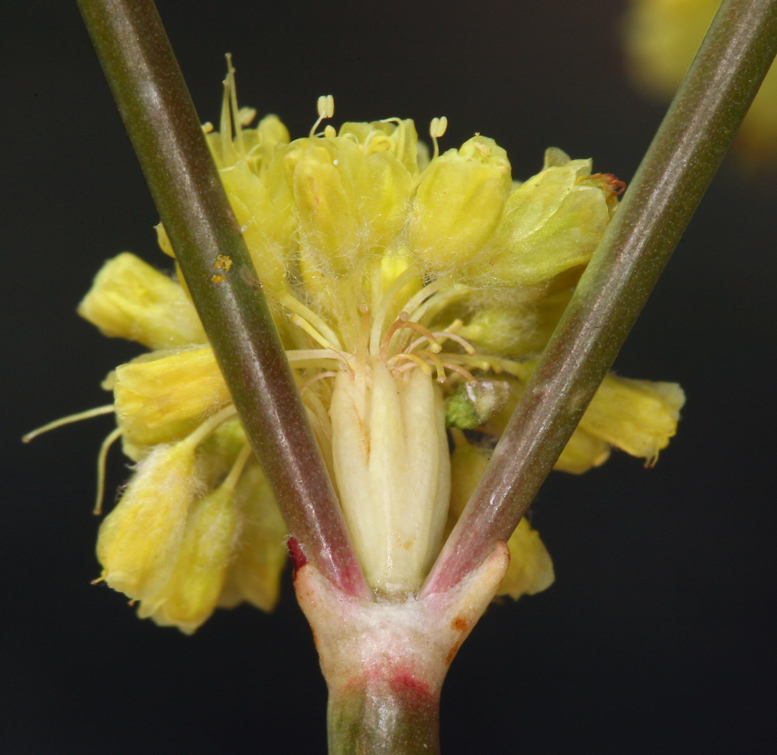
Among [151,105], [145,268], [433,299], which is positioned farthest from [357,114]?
[151,105]

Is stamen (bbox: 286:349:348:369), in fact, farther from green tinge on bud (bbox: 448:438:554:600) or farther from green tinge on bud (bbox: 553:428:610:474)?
green tinge on bud (bbox: 553:428:610:474)

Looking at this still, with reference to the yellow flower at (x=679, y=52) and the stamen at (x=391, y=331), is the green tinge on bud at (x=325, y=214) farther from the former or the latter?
the yellow flower at (x=679, y=52)

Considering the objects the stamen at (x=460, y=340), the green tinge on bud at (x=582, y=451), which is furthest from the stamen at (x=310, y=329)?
the green tinge on bud at (x=582, y=451)

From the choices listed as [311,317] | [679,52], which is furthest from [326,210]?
[679,52]

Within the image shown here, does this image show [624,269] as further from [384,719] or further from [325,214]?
[384,719]

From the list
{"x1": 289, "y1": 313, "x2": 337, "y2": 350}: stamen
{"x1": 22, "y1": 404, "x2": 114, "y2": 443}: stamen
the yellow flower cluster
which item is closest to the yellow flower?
the yellow flower cluster

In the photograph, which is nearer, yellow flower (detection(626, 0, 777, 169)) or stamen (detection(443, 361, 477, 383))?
stamen (detection(443, 361, 477, 383))

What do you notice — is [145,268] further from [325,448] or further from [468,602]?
[468,602]
